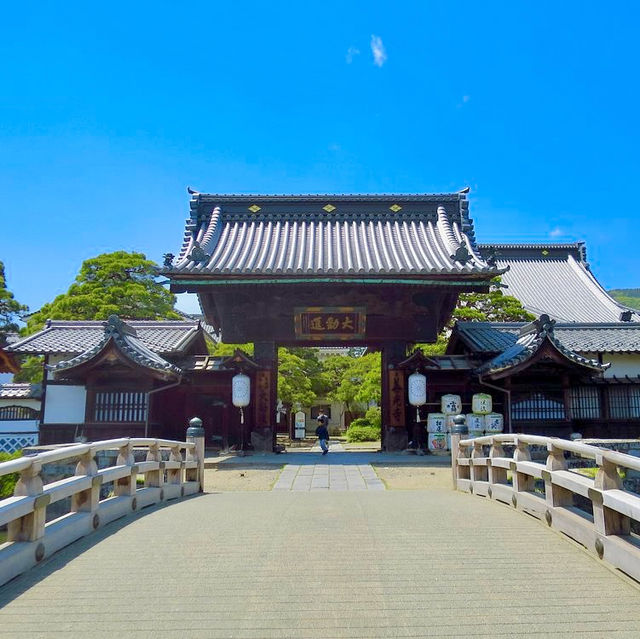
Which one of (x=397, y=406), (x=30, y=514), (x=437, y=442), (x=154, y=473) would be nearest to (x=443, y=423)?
(x=437, y=442)

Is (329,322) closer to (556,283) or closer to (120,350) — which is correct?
(120,350)

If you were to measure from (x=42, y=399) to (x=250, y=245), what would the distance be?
771 cm

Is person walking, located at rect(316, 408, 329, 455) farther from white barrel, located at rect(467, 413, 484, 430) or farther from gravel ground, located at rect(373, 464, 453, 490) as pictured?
white barrel, located at rect(467, 413, 484, 430)

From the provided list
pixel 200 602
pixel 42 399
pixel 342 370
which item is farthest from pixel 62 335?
pixel 342 370

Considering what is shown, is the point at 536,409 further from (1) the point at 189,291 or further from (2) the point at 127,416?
(2) the point at 127,416

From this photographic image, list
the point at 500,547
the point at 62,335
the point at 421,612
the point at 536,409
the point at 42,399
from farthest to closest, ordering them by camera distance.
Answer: the point at 62,335, the point at 42,399, the point at 536,409, the point at 500,547, the point at 421,612

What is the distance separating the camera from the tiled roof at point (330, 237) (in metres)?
16.2

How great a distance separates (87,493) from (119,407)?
1015 cm

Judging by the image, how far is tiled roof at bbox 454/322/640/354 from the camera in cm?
1781

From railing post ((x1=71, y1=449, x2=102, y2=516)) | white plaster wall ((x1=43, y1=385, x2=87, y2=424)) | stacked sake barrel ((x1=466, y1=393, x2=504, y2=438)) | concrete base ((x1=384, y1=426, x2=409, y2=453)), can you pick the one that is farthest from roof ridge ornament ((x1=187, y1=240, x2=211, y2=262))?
railing post ((x1=71, y1=449, x2=102, y2=516))

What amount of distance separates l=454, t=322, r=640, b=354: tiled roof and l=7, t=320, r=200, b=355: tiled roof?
28.9 feet

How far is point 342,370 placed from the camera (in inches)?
1430

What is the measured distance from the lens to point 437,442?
16.3 m

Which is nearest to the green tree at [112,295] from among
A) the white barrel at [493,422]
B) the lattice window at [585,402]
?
the white barrel at [493,422]
